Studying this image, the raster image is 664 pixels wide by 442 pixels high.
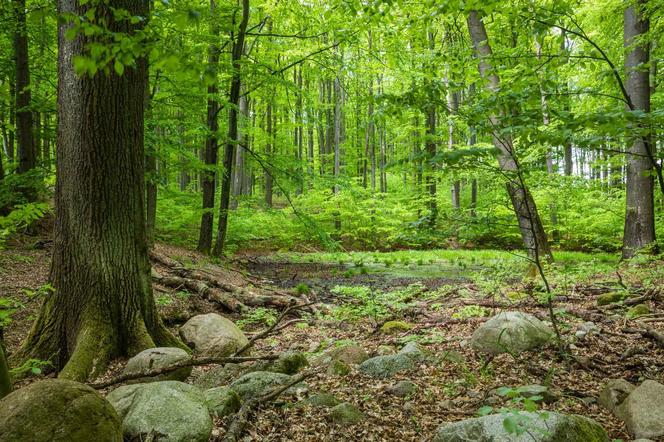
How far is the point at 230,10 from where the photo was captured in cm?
1091

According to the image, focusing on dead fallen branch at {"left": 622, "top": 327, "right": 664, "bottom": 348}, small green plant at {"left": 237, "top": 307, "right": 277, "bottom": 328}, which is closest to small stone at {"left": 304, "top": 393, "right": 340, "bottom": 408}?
Answer: dead fallen branch at {"left": 622, "top": 327, "right": 664, "bottom": 348}

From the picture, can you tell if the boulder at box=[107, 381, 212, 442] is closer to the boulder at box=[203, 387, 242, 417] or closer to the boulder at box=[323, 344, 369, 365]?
the boulder at box=[203, 387, 242, 417]

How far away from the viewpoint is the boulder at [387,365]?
4.07 meters

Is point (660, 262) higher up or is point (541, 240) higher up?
point (541, 240)

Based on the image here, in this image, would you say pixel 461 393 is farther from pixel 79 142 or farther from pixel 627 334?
pixel 79 142

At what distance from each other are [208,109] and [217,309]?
298 inches

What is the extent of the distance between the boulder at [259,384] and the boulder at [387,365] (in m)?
0.71

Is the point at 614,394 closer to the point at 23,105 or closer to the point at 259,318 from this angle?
the point at 259,318

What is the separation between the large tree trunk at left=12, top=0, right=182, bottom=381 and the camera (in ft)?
13.5

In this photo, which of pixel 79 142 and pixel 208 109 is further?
pixel 208 109

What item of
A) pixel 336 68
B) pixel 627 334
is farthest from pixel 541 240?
pixel 336 68

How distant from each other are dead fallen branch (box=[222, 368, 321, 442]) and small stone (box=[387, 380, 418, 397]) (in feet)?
2.51

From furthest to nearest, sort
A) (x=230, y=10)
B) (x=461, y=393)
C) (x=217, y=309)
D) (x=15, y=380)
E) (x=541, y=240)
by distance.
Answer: (x=230, y=10) → (x=217, y=309) → (x=541, y=240) → (x=15, y=380) → (x=461, y=393)

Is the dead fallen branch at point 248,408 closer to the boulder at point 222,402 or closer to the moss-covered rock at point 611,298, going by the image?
the boulder at point 222,402
